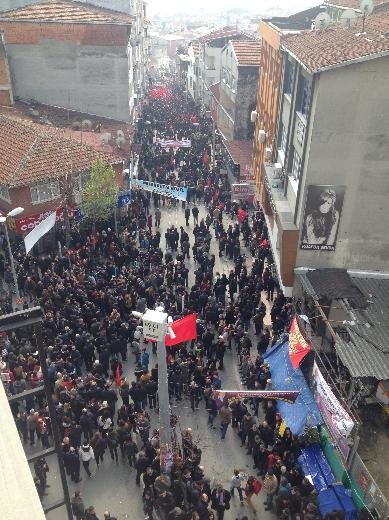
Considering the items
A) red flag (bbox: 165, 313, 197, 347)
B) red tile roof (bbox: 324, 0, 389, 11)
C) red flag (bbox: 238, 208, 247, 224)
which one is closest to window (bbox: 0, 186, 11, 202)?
red flag (bbox: 238, 208, 247, 224)

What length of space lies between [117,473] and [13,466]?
8.01 metres

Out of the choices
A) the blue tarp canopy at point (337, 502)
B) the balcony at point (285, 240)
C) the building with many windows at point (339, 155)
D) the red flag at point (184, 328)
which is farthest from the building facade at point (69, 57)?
the blue tarp canopy at point (337, 502)

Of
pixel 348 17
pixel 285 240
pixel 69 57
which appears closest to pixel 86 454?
pixel 285 240

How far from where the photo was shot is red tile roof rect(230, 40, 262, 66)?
35400 mm

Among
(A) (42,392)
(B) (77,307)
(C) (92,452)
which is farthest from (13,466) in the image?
(B) (77,307)

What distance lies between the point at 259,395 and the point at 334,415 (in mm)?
2285

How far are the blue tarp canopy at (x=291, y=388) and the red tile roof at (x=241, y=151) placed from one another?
18161 millimetres

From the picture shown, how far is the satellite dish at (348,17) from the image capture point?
67.7ft

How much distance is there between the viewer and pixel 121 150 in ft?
99.6

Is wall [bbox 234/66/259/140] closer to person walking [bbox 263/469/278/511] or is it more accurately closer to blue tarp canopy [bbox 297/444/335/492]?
blue tarp canopy [bbox 297/444/335/492]

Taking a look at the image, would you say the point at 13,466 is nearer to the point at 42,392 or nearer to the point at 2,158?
the point at 42,392

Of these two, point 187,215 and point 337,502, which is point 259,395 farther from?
point 187,215

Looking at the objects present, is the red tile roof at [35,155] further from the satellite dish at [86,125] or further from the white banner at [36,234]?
the satellite dish at [86,125]

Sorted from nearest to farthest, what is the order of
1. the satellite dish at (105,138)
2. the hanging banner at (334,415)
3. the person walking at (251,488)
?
the hanging banner at (334,415) → the person walking at (251,488) → the satellite dish at (105,138)
